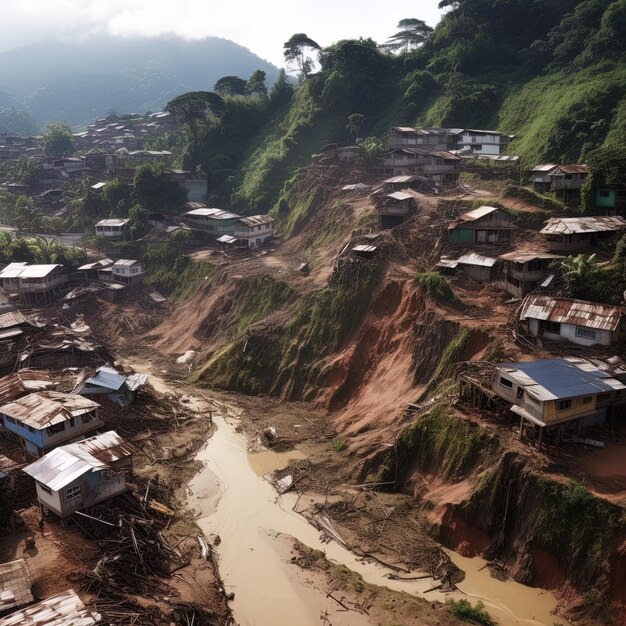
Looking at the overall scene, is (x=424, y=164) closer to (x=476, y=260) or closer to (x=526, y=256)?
(x=476, y=260)

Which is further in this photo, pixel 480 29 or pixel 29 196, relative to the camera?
pixel 29 196

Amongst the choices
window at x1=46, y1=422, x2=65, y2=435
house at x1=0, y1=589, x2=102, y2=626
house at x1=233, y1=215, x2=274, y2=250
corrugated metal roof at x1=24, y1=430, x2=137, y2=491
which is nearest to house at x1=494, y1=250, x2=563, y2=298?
corrugated metal roof at x1=24, y1=430, x2=137, y2=491

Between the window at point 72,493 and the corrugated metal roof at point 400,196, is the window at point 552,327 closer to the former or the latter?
the corrugated metal roof at point 400,196

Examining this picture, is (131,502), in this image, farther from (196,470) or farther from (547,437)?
(547,437)

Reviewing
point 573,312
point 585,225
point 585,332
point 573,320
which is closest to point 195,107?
point 585,225

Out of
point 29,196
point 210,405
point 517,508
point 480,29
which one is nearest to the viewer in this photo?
point 517,508

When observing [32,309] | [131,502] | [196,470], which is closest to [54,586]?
[131,502]

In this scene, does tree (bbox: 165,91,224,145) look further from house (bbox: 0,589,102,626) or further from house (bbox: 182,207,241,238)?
house (bbox: 0,589,102,626)
